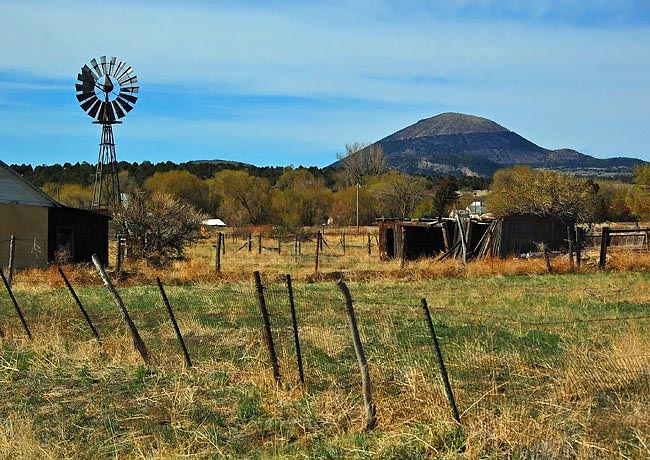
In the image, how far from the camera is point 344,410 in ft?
24.2

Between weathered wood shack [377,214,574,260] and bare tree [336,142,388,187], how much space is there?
67.5 meters

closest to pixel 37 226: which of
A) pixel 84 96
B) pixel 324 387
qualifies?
pixel 84 96

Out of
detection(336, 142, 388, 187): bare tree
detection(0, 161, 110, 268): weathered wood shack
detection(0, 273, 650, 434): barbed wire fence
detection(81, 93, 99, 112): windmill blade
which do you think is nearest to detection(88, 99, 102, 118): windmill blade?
detection(81, 93, 99, 112): windmill blade

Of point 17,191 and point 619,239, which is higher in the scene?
point 17,191

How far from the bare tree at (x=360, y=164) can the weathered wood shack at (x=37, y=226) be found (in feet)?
248

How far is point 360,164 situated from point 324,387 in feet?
338

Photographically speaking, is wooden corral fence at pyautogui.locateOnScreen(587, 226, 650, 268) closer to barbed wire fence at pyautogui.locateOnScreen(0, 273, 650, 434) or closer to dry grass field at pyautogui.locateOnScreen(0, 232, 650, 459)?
dry grass field at pyautogui.locateOnScreen(0, 232, 650, 459)

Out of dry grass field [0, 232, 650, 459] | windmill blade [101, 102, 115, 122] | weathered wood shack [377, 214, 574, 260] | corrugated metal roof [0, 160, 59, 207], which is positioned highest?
windmill blade [101, 102, 115, 122]

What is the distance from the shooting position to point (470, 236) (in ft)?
113

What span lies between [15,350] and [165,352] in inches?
92.6

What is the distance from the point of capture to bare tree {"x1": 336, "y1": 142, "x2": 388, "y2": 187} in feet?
358

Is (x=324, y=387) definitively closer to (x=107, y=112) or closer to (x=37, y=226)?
(x=37, y=226)

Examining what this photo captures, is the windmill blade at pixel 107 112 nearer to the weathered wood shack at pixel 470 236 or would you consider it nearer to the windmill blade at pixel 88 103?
the windmill blade at pixel 88 103

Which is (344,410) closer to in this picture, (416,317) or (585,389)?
(585,389)
